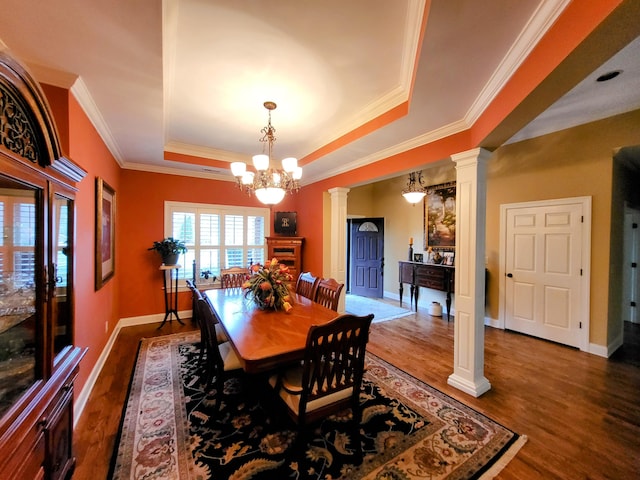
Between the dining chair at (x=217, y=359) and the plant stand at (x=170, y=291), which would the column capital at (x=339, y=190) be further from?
the dining chair at (x=217, y=359)

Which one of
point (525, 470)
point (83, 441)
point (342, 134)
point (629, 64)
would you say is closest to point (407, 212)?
point (342, 134)

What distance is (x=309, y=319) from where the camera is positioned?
2234mm

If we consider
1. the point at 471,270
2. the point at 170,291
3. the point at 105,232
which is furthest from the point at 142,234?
the point at 471,270

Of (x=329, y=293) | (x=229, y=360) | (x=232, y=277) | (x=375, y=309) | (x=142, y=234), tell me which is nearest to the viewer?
(x=229, y=360)

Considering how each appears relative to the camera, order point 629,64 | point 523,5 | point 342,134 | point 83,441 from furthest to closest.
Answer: point 342,134 < point 629,64 < point 83,441 < point 523,5

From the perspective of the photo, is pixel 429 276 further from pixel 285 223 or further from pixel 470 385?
pixel 285 223

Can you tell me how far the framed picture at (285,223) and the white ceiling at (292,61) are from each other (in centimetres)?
224

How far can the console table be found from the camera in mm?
4445

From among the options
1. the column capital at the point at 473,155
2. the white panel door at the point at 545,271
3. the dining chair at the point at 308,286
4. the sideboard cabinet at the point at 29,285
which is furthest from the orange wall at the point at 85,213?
the white panel door at the point at 545,271

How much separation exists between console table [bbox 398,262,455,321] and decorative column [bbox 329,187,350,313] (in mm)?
1529

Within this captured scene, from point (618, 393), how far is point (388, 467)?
2536 millimetres

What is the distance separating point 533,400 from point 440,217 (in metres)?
3.57

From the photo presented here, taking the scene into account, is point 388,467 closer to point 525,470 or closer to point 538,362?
point 525,470

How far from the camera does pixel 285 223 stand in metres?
5.28
